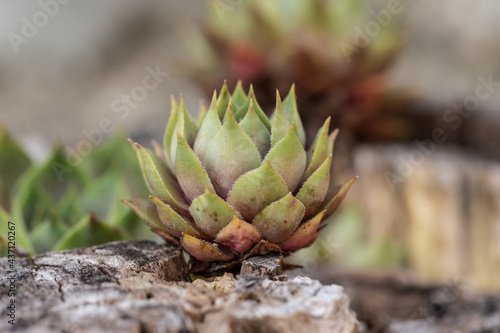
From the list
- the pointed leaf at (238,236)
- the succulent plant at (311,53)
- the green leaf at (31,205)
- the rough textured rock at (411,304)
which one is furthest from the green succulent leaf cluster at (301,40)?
the pointed leaf at (238,236)

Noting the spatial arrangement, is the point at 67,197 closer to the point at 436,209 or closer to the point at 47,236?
the point at 47,236

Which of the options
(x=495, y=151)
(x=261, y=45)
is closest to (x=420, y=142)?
(x=495, y=151)

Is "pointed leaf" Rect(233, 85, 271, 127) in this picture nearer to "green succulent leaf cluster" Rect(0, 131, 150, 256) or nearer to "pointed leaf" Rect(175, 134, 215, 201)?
"pointed leaf" Rect(175, 134, 215, 201)

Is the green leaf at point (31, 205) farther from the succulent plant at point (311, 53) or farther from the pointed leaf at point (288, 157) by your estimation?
the succulent plant at point (311, 53)

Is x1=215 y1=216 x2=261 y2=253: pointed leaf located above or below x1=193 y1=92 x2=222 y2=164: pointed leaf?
below
